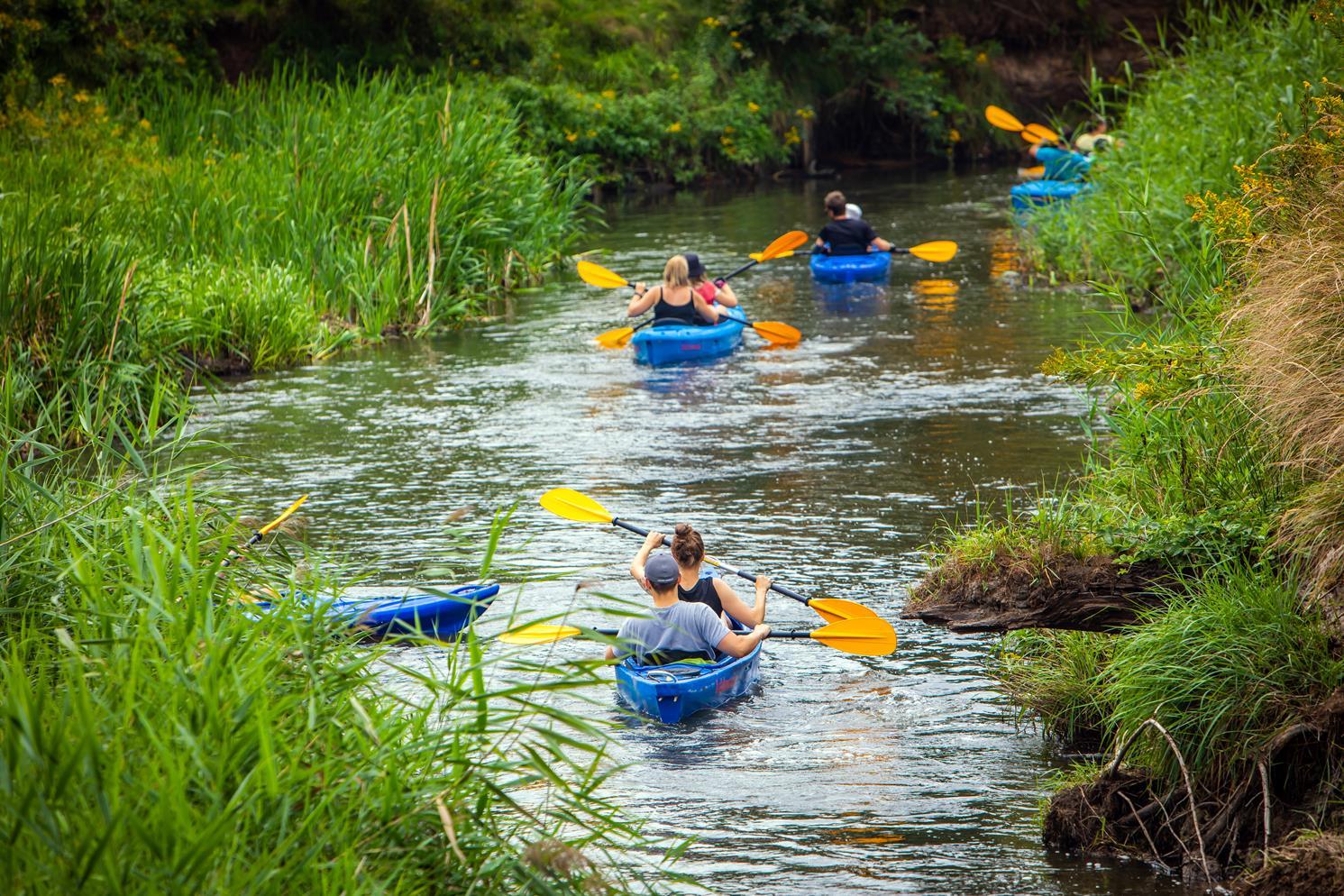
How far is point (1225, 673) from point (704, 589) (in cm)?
265

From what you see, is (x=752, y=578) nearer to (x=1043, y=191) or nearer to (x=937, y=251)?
(x=937, y=251)

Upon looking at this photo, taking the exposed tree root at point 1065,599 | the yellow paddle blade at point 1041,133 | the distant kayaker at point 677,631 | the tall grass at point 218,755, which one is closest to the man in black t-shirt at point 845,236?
the yellow paddle blade at point 1041,133

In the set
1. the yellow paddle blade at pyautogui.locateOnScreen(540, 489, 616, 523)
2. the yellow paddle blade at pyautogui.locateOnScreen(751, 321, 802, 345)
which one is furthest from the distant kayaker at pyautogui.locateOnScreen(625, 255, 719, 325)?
the yellow paddle blade at pyautogui.locateOnScreen(540, 489, 616, 523)

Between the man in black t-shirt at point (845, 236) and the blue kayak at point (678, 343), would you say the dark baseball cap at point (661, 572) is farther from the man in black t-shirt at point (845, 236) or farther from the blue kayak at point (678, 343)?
the man in black t-shirt at point (845, 236)

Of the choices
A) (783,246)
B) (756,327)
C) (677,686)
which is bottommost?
(677,686)

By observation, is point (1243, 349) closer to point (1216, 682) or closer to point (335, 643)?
point (1216, 682)

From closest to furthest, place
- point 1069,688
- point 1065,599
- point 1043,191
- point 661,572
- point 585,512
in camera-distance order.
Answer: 1. point 1065,599
2. point 1069,688
3. point 661,572
4. point 585,512
5. point 1043,191

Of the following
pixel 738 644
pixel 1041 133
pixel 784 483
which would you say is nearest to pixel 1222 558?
pixel 738 644

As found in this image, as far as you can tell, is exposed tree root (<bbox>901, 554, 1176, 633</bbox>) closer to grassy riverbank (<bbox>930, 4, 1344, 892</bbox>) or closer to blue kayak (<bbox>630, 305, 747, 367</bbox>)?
grassy riverbank (<bbox>930, 4, 1344, 892</bbox>)

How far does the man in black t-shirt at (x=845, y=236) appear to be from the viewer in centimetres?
1666

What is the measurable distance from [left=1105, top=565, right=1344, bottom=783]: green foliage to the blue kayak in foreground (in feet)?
5.70

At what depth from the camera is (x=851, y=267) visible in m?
16.6

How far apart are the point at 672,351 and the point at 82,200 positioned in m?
4.89

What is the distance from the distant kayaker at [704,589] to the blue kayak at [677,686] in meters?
0.53
